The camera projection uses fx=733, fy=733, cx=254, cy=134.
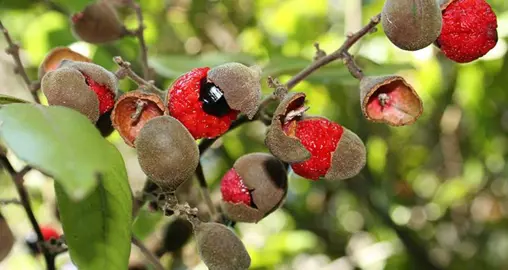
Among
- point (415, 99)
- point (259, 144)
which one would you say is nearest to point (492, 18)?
point (415, 99)

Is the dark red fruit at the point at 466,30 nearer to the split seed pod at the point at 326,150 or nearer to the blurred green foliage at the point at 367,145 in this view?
the split seed pod at the point at 326,150

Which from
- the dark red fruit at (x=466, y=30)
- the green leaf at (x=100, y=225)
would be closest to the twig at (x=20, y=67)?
the green leaf at (x=100, y=225)

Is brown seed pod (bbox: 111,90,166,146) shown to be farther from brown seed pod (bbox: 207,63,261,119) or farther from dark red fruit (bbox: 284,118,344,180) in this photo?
dark red fruit (bbox: 284,118,344,180)

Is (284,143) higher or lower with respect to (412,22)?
lower

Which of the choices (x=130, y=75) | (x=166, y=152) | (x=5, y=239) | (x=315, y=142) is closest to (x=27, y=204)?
(x=5, y=239)

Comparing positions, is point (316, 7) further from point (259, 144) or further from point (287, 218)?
point (287, 218)

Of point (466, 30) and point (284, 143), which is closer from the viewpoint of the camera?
point (284, 143)

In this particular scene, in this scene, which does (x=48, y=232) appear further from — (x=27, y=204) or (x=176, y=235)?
(x=27, y=204)
